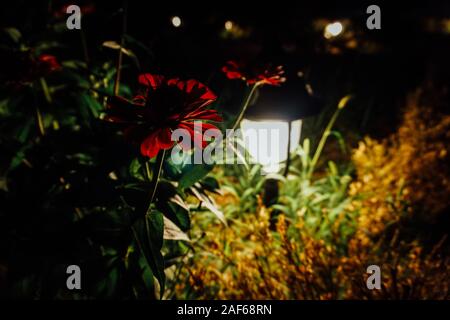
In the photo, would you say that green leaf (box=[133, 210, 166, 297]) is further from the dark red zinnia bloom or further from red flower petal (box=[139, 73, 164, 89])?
the dark red zinnia bloom

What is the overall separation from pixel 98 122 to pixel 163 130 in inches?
19.2

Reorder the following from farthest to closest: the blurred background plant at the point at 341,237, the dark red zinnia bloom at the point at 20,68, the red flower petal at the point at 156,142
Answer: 1. the blurred background plant at the point at 341,237
2. the dark red zinnia bloom at the point at 20,68
3. the red flower petal at the point at 156,142

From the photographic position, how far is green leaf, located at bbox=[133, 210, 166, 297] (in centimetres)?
81

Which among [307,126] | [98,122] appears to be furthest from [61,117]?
[307,126]

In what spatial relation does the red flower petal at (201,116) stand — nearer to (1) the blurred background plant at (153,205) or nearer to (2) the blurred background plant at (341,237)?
(1) the blurred background plant at (153,205)

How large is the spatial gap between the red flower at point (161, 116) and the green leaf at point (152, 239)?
210mm

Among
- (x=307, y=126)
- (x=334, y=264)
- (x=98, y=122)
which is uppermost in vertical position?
(x=307, y=126)

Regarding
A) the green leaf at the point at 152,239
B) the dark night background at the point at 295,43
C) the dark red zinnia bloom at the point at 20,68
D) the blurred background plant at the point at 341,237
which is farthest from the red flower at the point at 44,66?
the blurred background plant at the point at 341,237

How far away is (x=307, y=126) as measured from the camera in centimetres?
316

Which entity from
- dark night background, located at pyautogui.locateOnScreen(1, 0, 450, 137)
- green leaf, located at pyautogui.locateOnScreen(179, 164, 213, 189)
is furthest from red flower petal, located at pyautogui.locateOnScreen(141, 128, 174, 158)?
dark night background, located at pyautogui.locateOnScreen(1, 0, 450, 137)

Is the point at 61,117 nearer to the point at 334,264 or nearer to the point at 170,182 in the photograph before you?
the point at 170,182

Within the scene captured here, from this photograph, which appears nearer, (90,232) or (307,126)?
(90,232)

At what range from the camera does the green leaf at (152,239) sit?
0.81m

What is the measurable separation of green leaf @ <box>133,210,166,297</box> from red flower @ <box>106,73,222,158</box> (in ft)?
0.69
